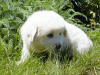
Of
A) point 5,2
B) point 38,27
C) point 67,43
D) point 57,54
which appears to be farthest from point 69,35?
point 5,2

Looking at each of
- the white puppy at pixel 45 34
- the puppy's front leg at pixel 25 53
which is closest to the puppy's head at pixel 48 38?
the white puppy at pixel 45 34

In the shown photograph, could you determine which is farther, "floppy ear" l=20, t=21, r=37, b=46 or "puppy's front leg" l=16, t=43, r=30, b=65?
"puppy's front leg" l=16, t=43, r=30, b=65

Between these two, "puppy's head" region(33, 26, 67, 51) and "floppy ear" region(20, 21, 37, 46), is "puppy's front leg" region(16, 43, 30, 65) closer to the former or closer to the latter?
"floppy ear" region(20, 21, 37, 46)

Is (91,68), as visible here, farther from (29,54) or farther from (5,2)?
(5,2)

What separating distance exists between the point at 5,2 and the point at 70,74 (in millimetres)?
2457

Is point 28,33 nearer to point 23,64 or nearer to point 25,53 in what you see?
point 25,53

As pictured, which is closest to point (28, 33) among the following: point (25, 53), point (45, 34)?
point (45, 34)

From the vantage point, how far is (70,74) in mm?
3574

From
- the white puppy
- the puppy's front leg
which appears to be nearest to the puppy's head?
the white puppy

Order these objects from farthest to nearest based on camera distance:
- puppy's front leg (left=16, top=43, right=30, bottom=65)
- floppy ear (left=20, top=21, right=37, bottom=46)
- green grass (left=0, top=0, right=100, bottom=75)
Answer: puppy's front leg (left=16, top=43, right=30, bottom=65), floppy ear (left=20, top=21, right=37, bottom=46), green grass (left=0, top=0, right=100, bottom=75)

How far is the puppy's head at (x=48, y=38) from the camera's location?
11.8 ft

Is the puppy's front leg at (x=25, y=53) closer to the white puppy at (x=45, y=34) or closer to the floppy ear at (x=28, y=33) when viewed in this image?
the white puppy at (x=45, y=34)

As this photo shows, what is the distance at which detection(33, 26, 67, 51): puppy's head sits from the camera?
3604mm

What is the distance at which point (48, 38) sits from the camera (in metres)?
3.65
